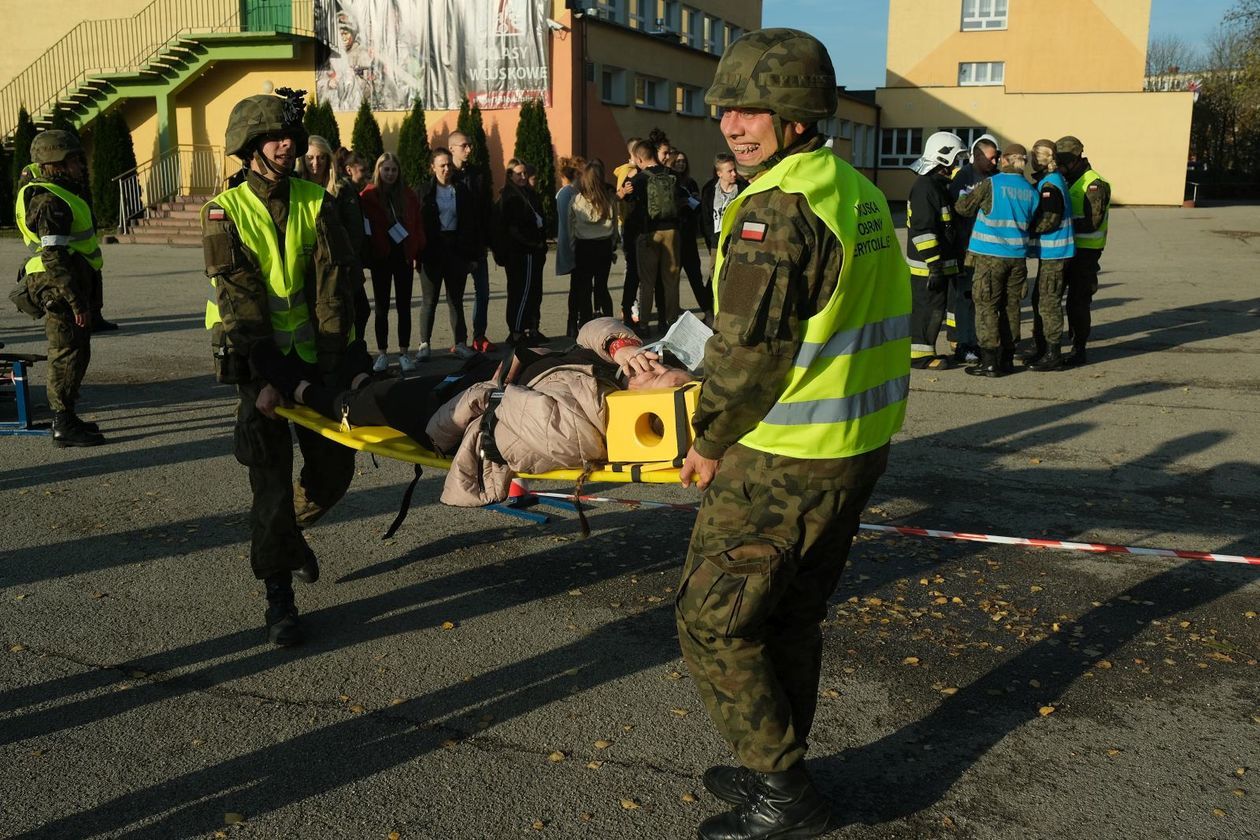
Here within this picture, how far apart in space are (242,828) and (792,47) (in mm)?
2712

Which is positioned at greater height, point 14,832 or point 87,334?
point 87,334

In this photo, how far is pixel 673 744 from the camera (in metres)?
3.80

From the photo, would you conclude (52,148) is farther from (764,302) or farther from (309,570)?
(764,302)

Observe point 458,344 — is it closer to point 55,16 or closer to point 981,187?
point 981,187

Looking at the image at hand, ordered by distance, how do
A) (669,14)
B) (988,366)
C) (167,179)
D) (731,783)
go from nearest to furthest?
(731,783), (988,366), (167,179), (669,14)

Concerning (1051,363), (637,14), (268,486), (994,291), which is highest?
(637,14)

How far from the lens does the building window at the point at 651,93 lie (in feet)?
106

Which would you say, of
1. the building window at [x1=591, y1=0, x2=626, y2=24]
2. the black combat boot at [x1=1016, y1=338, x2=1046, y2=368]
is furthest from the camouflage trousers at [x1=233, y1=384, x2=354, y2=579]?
the building window at [x1=591, y1=0, x2=626, y2=24]

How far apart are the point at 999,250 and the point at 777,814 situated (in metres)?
8.10

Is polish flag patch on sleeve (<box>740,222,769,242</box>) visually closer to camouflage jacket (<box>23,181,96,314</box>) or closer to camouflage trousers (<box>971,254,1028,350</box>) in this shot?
camouflage jacket (<box>23,181,96,314</box>)

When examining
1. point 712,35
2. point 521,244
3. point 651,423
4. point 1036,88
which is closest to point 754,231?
point 651,423

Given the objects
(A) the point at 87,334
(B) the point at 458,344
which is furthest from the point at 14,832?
(B) the point at 458,344

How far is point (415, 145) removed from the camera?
28031 mm

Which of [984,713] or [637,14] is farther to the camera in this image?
[637,14]
